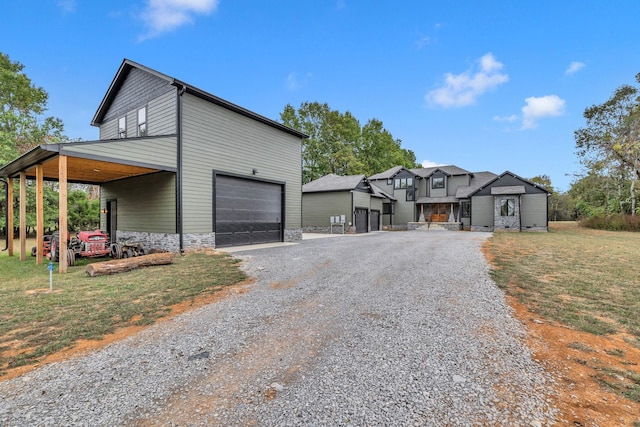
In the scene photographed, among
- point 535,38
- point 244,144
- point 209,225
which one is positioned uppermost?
point 535,38

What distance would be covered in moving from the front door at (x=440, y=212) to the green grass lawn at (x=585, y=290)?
1932cm

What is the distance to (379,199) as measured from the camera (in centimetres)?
2686

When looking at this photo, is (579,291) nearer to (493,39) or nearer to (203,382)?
(203,382)

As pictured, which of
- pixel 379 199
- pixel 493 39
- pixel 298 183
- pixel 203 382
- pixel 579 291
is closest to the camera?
pixel 203 382

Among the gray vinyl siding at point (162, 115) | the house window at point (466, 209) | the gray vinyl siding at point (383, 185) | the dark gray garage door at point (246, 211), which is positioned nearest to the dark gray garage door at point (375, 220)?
the gray vinyl siding at point (383, 185)

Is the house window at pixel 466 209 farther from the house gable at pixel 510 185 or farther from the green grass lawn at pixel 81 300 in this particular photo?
the green grass lawn at pixel 81 300

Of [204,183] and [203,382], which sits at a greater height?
[204,183]

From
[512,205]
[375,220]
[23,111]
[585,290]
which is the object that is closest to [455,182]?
[512,205]

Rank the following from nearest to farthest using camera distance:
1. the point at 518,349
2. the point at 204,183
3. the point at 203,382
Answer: the point at 203,382 < the point at 518,349 < the point at 204,183

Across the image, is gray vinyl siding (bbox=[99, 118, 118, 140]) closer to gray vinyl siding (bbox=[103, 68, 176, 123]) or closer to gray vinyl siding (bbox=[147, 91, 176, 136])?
gray vinyl siding (bbox=[103, 68, 176, 123])

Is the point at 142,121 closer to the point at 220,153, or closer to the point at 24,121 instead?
the point at 220,153

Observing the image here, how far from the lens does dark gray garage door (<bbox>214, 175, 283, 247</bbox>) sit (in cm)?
1188

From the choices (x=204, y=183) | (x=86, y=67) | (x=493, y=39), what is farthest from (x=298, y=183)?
(x=86, y=67)

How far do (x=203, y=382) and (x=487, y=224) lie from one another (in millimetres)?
27099
